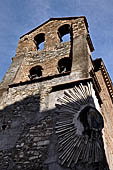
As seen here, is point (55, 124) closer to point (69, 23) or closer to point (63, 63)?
point (63, 63)

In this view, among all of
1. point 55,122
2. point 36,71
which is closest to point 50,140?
point 55,122

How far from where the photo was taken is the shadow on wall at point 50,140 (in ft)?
13.5

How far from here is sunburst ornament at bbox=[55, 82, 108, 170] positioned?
407cm

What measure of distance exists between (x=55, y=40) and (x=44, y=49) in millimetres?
693

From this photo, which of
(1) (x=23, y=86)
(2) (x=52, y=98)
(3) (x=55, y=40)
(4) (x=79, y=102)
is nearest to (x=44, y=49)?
(3) (x=55, y=40)

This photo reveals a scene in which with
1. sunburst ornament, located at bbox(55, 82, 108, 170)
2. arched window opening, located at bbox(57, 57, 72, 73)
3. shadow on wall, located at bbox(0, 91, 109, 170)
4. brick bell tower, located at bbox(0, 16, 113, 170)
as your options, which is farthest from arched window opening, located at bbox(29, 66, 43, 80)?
sunburst ornament, located at bbox(55, 82, 108, 170)

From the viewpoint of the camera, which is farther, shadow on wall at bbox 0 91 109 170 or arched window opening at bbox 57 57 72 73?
arched window opening at bbox 57 57 72 73

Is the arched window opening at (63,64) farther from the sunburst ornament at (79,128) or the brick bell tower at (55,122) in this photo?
the sunburst ornament at (79,128)

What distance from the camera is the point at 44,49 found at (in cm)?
955

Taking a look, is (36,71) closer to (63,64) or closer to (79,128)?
(63,64)

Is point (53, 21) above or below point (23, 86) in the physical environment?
above

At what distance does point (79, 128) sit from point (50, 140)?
661 millimetres

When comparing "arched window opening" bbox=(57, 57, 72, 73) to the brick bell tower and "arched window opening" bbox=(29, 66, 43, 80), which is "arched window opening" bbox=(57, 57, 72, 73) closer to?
the brick bell tower

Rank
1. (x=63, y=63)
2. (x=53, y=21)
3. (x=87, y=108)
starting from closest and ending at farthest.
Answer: (x=87, y=108) < (x=63, y=63) < (x=53, y=21)
